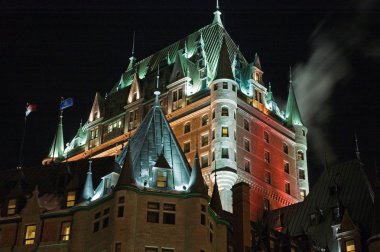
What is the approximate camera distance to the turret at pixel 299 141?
105000 mm

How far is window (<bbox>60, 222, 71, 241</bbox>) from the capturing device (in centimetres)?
5859

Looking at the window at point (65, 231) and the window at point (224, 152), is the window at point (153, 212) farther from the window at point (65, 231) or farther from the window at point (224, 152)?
the window at point (224, 152)

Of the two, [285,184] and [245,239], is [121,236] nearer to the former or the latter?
[245,239]

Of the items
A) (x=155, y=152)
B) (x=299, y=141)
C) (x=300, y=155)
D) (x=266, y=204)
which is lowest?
(x=155, y=152)

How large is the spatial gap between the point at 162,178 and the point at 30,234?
11294mm

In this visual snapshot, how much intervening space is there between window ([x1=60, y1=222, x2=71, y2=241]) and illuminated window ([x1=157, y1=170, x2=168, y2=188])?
772 cm

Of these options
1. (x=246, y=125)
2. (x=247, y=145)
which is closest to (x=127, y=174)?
(x=247, y=145)

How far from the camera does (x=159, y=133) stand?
207 feet

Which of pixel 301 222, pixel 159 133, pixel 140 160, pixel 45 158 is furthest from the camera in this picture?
pixel 45 158

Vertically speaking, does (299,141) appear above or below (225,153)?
above

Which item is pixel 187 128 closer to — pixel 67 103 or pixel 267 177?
pixel 267 177

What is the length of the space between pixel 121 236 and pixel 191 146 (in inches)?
1820

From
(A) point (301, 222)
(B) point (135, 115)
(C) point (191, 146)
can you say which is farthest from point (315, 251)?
(B) point (135, 115)

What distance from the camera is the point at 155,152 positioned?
60562mm
